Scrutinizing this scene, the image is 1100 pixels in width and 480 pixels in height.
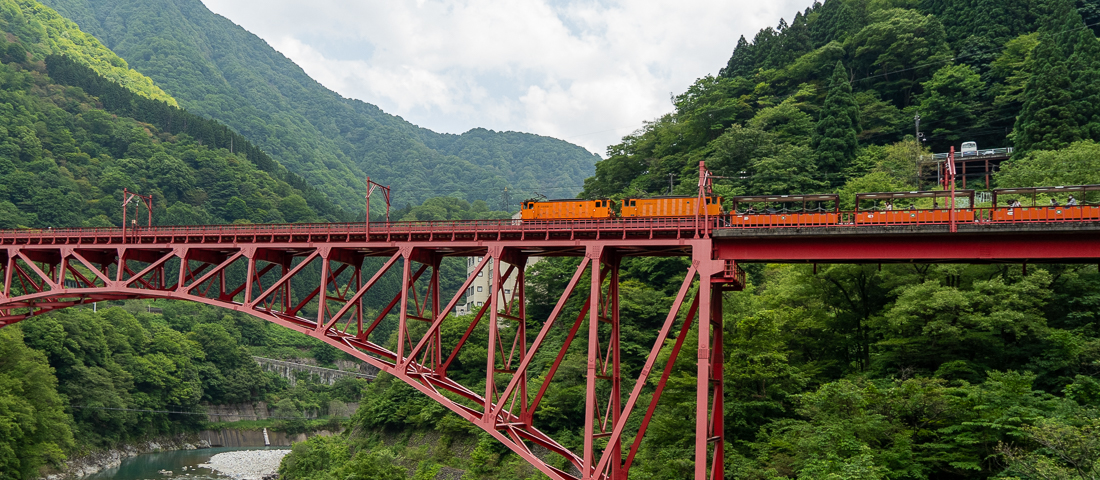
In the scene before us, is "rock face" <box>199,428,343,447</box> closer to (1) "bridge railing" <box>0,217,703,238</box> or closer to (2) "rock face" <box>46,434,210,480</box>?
(2) "rock face" <box>46,434,210,480</box>

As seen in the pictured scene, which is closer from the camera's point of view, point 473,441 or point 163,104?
point 473,441

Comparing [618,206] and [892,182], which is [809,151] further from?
[618,206]

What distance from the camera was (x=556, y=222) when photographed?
26.7m

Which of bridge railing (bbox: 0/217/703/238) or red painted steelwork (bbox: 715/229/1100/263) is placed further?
bridge railing (bbox: 0/217/703/238)

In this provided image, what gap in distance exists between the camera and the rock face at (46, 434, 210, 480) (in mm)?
60713

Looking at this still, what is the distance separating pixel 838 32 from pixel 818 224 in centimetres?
5213

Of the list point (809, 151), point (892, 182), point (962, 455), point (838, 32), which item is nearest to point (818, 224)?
point (962, 455)

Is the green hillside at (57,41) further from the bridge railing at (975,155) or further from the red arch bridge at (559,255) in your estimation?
the bridge railing at (975,155)

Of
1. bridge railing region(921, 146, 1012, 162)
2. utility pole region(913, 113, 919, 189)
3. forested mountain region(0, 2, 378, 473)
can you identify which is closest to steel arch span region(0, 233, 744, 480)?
forested mountain region(0, 2, 378, 473)

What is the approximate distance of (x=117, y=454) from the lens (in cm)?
6881

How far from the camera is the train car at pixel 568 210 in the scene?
27156 mm

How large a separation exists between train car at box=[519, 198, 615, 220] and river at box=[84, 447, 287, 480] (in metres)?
46.6

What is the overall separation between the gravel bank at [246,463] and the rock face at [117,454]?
4.88 m

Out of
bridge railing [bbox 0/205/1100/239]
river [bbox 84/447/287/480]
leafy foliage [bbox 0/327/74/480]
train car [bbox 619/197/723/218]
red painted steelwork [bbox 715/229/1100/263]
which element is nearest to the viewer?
red painted steelwork [bbox 715/229/1100/263]
